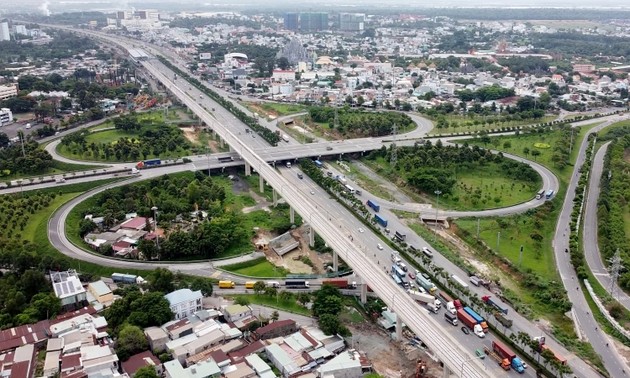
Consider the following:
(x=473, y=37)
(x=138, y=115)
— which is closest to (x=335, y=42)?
(x=473, y=37)

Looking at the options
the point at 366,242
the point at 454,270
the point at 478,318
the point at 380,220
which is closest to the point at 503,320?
the point at 478,318

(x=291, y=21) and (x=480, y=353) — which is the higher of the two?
(x=291, y=21)

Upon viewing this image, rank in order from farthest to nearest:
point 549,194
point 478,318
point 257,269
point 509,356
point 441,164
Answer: point 441,164
point 549,194
point 257,269
point 478,318
point 509,356

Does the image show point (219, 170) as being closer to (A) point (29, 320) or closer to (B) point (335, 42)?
(A) point (29, 320)

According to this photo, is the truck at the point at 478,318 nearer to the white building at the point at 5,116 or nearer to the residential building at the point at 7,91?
the white building at the point at 5,116

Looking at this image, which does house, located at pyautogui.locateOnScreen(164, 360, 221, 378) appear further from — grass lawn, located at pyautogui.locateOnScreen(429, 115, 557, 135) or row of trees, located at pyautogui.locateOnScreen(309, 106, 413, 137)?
grass lawn, located at pyautogui.locateOnScreen(429, 115, 557, 135)

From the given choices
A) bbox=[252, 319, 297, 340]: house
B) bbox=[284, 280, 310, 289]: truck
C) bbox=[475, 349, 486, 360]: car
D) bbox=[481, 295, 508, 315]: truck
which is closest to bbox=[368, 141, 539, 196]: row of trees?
bbox=[481, 295, 508, 315]: truck

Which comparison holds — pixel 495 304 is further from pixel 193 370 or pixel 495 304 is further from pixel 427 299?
pixel 193 370
